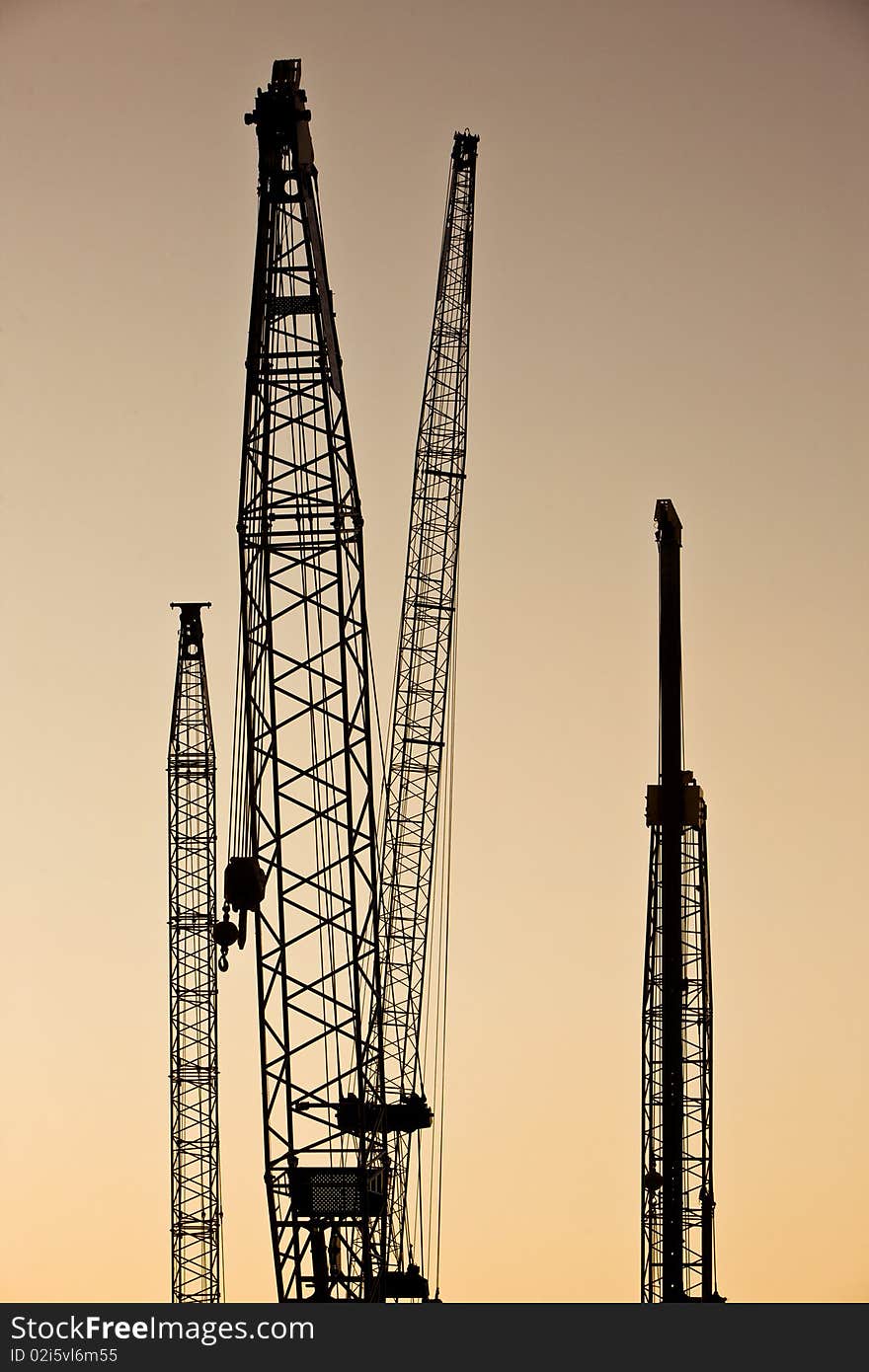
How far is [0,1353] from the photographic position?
2202cm

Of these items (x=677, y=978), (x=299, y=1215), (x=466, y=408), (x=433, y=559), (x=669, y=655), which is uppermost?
(x=466, y=408)

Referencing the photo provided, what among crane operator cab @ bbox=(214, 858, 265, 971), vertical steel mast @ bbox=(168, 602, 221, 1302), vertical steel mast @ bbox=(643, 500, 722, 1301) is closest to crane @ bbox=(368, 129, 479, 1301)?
vertical steel mast @ bbox=(168, 602, 221, 1302)

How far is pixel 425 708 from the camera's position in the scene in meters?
43.4

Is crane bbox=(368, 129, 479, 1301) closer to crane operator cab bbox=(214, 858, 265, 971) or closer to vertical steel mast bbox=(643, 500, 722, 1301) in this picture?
vertical steel mast bbox=(643, 500, 722, 1301)

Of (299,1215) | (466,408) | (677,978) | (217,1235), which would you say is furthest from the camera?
(466,408)

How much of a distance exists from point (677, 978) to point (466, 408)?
19.2 m

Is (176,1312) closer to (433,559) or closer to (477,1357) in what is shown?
(477,1357)

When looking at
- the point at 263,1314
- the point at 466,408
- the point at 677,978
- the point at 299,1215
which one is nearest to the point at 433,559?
the point at 466,408

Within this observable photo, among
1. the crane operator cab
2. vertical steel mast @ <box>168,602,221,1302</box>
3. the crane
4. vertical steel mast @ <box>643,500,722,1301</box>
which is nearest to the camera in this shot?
the crane operator cab

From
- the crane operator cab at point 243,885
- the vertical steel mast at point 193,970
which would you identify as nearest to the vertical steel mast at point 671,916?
the crane operator cab at point 243,885

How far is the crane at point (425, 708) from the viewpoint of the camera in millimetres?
42906

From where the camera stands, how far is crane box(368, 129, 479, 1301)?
4291 cm

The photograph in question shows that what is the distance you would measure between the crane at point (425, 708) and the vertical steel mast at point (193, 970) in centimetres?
563

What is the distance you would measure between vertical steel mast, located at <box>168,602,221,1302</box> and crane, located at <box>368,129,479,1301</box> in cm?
563
